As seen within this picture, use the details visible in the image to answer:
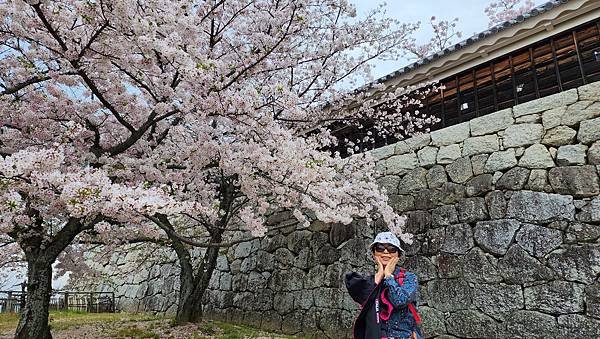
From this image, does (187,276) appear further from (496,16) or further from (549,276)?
(496,16)

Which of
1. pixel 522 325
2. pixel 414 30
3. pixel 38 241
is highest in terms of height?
pixel 414 30

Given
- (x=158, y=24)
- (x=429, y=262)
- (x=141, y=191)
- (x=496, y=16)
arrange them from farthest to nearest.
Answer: (x=496, y=16) → (x=429, y=262) → (x=158, y=24) → (x=141, y=191)

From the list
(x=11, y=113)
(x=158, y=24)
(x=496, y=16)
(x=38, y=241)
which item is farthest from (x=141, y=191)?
(x=496, y=16)

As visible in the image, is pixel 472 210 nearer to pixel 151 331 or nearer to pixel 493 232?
pixel 493 232

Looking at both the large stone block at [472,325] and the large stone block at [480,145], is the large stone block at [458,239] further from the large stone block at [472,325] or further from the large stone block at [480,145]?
the large stone block at [480,145]

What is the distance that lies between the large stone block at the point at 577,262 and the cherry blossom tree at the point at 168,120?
68.9 inches

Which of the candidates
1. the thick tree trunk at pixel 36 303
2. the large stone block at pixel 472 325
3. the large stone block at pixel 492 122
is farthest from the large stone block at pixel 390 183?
the thick tree trunk at pixel 36 303

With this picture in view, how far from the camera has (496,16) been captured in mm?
9992

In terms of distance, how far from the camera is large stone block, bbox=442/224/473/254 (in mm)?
4934

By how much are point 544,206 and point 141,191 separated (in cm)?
409

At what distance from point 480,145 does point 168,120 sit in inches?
162

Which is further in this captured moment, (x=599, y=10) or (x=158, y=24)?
(x=599, y=10)

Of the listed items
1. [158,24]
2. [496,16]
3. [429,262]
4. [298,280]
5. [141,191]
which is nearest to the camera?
[141,191]

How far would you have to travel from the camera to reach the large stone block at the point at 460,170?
17.2 feet
